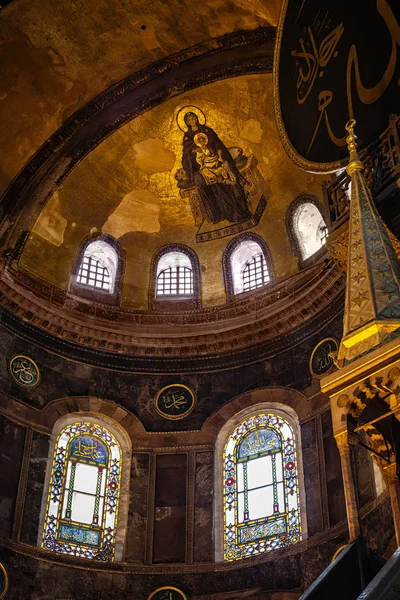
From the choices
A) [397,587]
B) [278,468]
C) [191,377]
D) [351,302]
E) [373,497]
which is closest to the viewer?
[397,587]

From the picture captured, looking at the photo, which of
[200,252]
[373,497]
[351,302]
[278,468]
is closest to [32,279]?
[200,252]

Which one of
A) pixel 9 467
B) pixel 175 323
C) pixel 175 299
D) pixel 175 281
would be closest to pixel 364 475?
pixel 175 323

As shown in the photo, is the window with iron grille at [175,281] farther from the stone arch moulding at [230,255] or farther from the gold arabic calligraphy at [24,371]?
the gold arabic calligraphy at [24,371]

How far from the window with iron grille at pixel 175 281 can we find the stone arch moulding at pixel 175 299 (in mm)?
106

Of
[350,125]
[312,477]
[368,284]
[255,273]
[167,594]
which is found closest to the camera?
[368,284]

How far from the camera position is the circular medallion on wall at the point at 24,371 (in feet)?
50.1

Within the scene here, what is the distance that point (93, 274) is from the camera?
17.5m

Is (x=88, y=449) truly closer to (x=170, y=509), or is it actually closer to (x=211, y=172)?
(x=170, y=509)

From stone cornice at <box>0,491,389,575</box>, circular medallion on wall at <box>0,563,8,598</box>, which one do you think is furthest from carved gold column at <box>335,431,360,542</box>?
circular medallion on wall at <box>0,563,8,598</box>

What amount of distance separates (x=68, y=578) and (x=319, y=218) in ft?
24.7

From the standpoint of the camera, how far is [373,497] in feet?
41.3

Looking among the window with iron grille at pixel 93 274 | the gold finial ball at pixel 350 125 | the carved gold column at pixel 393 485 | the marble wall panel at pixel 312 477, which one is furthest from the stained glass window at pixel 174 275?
the carved gold column at pixel 393 485

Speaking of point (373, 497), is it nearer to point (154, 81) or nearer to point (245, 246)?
point (245, 246)

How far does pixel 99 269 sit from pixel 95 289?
509 millimetres
